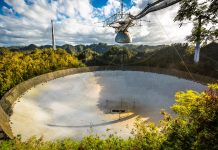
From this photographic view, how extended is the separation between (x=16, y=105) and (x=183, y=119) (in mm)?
13569

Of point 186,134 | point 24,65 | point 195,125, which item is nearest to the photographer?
point 186,134

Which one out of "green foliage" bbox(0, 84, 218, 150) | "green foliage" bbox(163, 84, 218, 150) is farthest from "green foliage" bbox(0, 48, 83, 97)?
Result: "green foliage" bbox(163, 84, 218, 150)

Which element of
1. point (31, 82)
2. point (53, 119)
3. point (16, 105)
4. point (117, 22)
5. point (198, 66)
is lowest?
point (53, 119)

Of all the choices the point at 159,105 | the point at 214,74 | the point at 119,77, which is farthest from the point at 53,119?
the point at 214,74

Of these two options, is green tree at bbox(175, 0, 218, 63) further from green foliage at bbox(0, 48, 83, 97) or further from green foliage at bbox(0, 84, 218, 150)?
green foliage at bbox(0, 48, 83, 97)

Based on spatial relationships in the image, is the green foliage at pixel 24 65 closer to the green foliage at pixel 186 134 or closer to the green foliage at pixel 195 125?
the green foliage at pixel 186 134

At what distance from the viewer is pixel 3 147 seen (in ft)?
28.5

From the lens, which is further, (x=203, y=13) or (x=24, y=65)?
(x=24, y=65)

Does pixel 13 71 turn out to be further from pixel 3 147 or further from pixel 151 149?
pixel 151 149

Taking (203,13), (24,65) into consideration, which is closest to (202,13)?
(203,13)

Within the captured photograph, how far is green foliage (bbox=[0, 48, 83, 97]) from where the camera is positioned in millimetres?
22781

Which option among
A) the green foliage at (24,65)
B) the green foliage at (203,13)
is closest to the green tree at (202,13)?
the green foliage at (203,13)

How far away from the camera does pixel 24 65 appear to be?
2795cm

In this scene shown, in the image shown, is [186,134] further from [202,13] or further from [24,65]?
[24,65]
